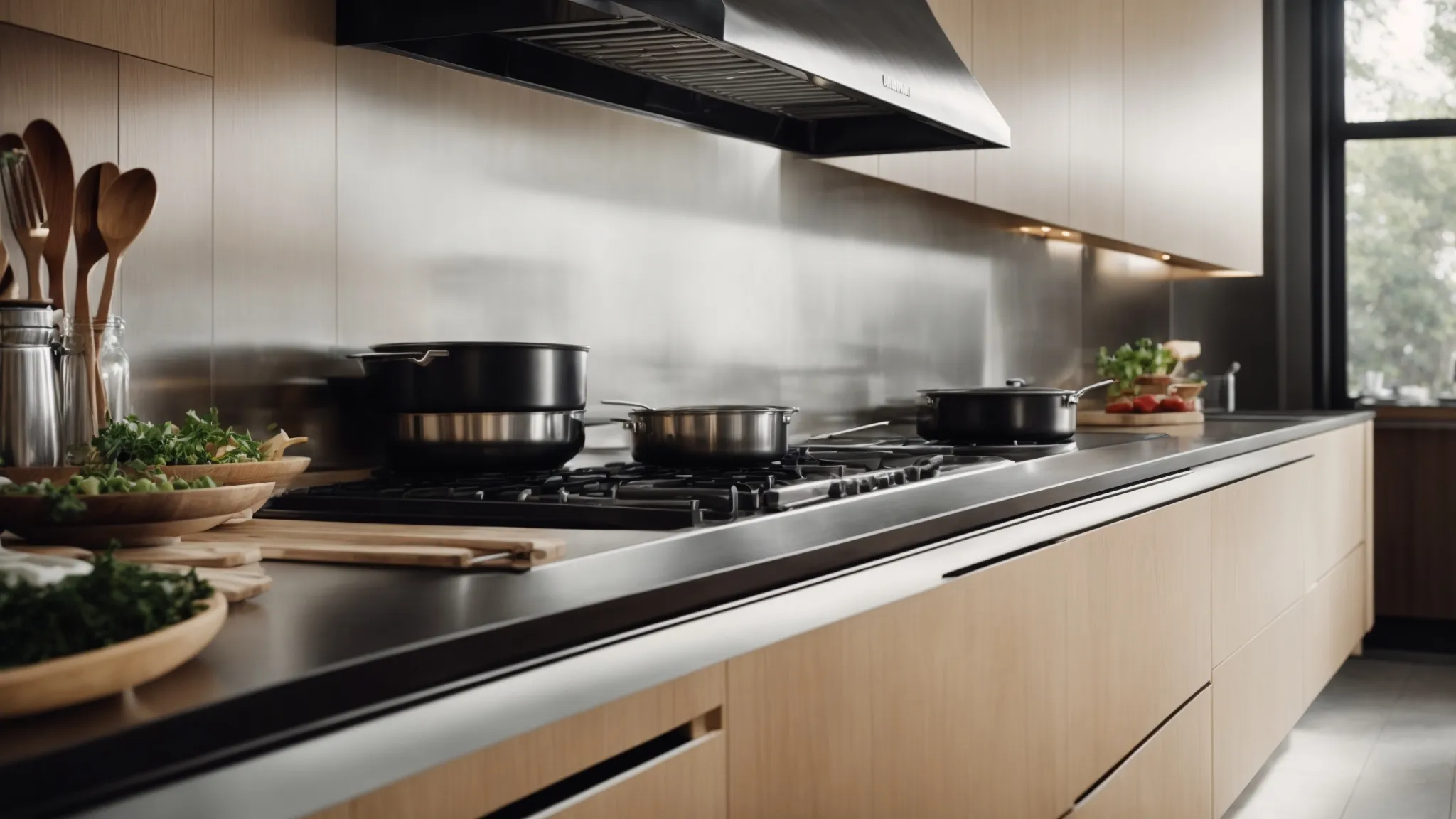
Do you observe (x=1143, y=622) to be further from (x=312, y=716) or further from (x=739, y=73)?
(x=312, y=716)

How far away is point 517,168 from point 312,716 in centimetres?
152

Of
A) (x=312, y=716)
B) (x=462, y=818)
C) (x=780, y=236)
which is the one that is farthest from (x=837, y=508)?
(x=780, y=236)

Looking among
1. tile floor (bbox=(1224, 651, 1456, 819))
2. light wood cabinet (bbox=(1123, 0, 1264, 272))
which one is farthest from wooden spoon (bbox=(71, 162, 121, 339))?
light wood cabinet (bbox=(1123, 0, 1264, 272))

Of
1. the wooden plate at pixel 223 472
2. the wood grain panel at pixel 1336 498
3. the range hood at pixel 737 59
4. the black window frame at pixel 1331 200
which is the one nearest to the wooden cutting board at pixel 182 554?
the wooden plate at pixel 223 472

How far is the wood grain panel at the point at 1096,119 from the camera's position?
11.6 ft

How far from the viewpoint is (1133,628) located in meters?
2.23

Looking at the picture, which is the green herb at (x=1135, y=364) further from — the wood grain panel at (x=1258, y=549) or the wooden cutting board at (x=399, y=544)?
the wooden cutting board at (x=399, y=544)

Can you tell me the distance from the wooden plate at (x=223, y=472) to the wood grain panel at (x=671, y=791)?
47 cm

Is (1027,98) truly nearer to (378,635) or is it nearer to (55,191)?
(55,191)

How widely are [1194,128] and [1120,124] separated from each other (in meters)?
0.77

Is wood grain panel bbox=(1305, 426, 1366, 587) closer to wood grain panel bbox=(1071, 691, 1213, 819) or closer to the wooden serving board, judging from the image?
the wooden serving board

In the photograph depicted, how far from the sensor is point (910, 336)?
3389mm

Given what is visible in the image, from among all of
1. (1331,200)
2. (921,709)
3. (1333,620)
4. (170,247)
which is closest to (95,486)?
(170,247)

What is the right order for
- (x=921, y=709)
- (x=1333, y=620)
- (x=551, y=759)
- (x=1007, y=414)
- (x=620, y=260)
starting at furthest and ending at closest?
1. (x=1333, y=620)
2. (x=1007, y=414)
3. (x=620, y=260)
4. (x=921, y=709)
5. (x=551, y=759)
